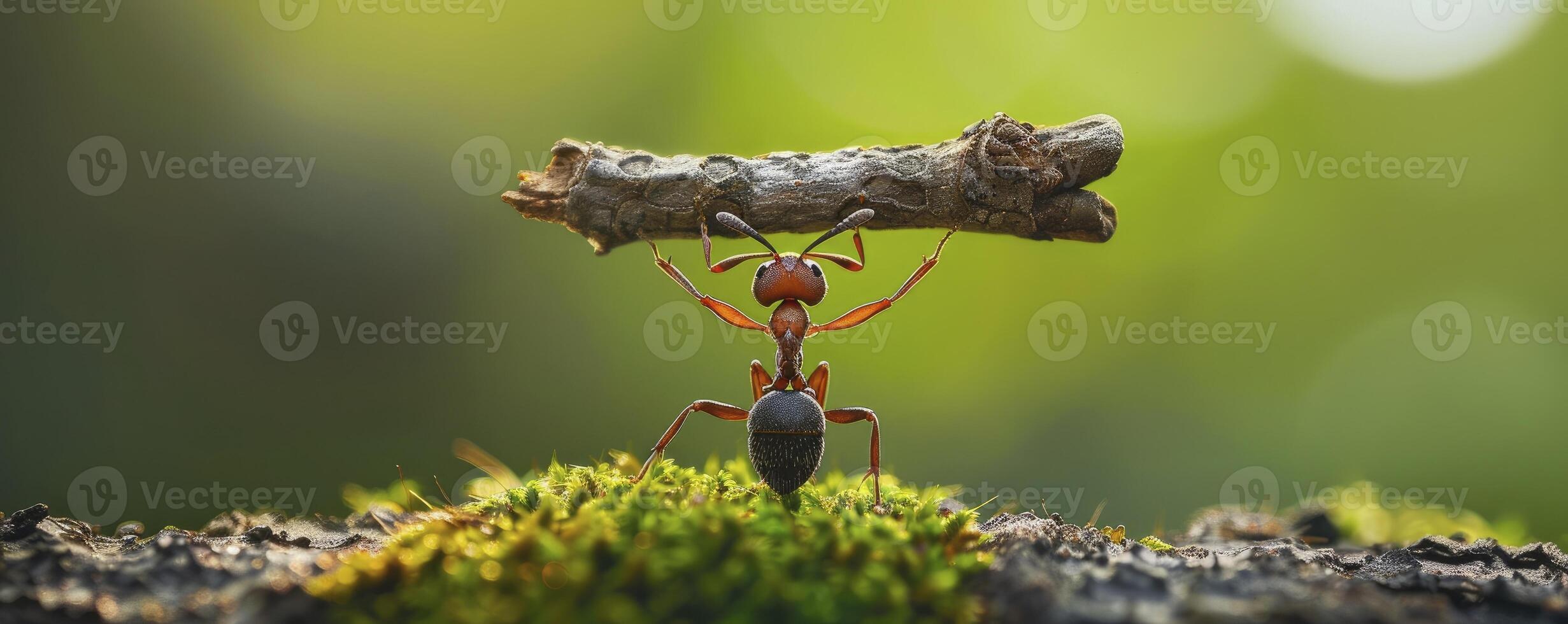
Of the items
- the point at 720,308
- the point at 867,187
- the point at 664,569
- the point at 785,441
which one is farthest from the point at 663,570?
the point at 867,187

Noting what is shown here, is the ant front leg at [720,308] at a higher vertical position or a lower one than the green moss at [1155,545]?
higher

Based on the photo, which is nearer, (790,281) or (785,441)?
(785,441)

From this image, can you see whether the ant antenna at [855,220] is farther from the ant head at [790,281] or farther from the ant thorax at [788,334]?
the ant thorax at [788,334]

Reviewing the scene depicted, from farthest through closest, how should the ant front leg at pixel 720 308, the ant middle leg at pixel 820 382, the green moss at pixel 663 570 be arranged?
the ant middle leg at pixel 820 382
the ant front leg at pixel 720 308
the green moss at pixel 663 570

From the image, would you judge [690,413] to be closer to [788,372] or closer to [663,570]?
[788,372]

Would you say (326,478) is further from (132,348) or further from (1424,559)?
(1424,559)

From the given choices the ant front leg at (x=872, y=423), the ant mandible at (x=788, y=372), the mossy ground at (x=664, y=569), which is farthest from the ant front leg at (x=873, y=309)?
the mossy ground at (x=664, y=569)

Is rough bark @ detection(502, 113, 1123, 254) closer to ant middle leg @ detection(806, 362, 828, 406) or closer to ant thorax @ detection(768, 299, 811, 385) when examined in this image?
ant thorax @ detection(768, 299, 811, 385)
